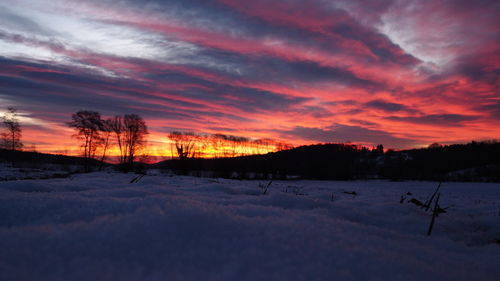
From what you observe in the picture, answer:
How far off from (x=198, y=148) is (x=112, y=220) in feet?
144

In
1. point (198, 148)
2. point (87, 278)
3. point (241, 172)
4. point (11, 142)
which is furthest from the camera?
point (198, 148)

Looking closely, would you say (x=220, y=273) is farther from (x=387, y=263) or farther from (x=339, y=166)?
(x=339, y=166)

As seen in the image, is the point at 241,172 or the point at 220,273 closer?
the point at 220,273

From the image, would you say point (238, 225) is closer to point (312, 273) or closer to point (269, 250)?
point (269, 250)

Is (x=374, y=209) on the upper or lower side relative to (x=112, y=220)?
lower

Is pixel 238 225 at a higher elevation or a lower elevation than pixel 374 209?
higher

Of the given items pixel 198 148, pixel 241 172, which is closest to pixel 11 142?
pixel 198 148

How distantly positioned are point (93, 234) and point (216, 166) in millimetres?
39966

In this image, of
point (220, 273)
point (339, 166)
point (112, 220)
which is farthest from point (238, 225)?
point (339, 166)

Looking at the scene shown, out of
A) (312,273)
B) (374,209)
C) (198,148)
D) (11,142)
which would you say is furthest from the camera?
(198,148)

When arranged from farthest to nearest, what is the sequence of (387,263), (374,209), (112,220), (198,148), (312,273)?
(198,148), (374,209), (112,220), (387,263), (312,273)

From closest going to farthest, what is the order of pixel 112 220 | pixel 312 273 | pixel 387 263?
pixel 312 273, pixel 387 263, pixel 112 220

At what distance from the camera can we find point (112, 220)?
1375mm

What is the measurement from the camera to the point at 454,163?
6794cm
